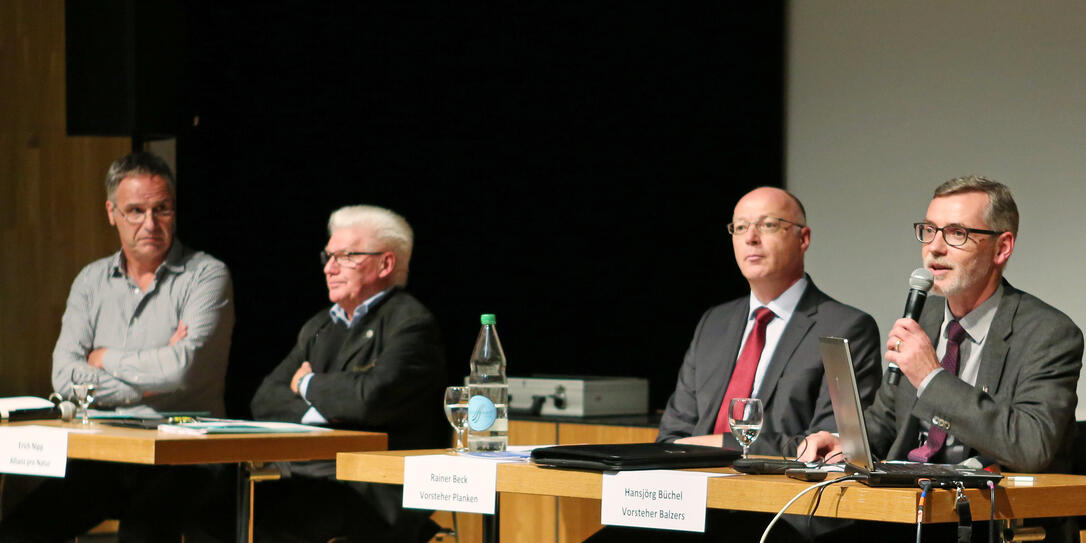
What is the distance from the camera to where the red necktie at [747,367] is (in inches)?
136

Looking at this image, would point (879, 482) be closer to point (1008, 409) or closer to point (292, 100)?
point (1008, 409)

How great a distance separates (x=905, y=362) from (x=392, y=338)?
1840mm

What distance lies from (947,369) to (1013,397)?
18 cm

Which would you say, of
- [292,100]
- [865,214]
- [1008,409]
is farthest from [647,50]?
[1008,409]

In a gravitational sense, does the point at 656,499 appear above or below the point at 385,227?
below

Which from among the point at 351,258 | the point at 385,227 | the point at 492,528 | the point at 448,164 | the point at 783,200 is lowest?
the point at 492,528

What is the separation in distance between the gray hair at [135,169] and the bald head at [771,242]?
204cm

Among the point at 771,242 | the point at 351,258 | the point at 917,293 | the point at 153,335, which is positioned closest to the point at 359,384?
the point at 351,258

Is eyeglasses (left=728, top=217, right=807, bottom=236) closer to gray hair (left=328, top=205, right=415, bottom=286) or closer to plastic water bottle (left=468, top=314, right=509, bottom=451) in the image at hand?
plastic water bottle (left=468, top=314, right=509, bottom=451)

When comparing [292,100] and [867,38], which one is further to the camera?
[292,100]

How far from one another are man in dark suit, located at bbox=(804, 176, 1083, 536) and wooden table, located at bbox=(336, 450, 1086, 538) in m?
0.12

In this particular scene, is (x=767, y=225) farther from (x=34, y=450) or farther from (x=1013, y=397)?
(x=34, y=450)

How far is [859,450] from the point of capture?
91.0 inches

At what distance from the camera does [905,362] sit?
2645 millimetres
